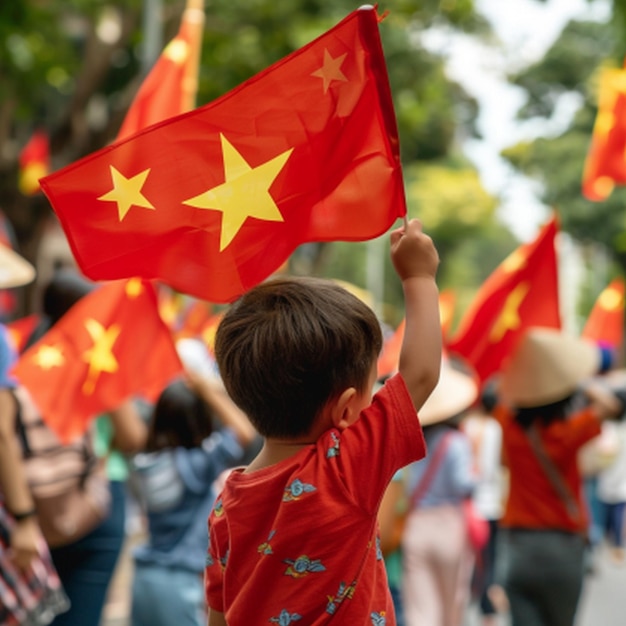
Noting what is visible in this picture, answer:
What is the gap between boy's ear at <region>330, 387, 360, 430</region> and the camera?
2.30 m

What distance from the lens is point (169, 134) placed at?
2.87m

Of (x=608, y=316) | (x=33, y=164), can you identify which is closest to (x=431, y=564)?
(x=608, y=316)

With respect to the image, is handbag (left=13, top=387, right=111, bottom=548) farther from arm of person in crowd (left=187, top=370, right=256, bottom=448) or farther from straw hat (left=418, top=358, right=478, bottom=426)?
straw hat (left=418, top=358, right=478, bottom=426)

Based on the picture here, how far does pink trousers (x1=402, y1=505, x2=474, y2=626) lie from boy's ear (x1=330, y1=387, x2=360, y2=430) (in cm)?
365

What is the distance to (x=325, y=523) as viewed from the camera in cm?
225

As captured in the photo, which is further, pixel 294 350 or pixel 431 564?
pixel 431 564

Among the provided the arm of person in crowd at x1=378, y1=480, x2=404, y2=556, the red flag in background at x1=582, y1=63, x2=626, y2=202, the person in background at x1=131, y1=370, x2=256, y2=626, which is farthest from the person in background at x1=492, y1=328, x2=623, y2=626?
the red flag in background at x1=582, y1=63, x2=626, y2=202

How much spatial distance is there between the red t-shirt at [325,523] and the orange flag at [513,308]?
9.95 ft

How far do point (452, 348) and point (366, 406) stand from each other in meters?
3.19

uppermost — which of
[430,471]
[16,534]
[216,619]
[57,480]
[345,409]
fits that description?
[345,409]

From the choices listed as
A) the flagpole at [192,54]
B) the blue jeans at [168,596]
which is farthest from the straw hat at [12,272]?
the blue jeans at [168,596]

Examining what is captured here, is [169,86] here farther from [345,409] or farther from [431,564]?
[345,409]

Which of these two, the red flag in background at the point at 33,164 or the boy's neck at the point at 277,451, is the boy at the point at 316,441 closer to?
the boy's neck at the point at 277,451

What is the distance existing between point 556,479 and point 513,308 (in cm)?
83
